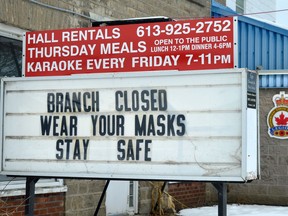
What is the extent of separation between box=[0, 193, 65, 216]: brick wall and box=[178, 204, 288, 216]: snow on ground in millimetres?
3828

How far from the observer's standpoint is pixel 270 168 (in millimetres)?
14461

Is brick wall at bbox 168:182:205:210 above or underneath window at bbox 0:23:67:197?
underneath

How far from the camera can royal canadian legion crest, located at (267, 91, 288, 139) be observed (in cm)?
1426

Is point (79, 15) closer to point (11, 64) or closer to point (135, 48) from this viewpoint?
point (11, 64)

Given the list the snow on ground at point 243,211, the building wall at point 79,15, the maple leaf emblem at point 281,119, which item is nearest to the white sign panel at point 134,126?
the building wall at point 79,15

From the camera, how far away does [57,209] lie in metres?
9.72

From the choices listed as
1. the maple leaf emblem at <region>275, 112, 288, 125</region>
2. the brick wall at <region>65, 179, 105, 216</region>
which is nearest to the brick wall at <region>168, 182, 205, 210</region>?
the maple leaf emblem at <region>275, 112, 288, 125</region>

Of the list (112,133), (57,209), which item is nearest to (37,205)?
(57,209)

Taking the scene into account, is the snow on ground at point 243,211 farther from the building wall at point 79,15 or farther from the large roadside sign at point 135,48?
the large roadside sign at point 135,48

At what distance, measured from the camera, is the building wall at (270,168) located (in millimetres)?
14367

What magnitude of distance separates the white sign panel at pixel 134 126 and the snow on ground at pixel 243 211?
675 cm

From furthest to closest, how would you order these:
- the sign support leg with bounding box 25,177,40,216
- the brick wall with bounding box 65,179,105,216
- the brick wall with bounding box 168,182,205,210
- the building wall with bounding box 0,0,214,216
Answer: the brick wall with bounding box 168,182,205,210
the brick wall with bounding box 65,179,105,216
the building wall with bounding box 0,0,214,216
the sign support leg with bounding box 25,177,40,216

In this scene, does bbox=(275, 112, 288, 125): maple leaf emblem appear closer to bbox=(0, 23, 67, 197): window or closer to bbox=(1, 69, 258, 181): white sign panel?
bbox=(0, 23, 67, 197): window

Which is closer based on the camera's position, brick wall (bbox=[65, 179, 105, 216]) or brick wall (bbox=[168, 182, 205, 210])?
brick wall (bbox=[65, 179, 105, 216])
